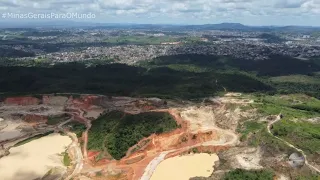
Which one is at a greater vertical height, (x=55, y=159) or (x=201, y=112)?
(x=201, y=112)

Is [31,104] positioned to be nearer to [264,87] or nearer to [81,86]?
[81,86]

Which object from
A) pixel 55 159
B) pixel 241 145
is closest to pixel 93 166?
pixel 55 159

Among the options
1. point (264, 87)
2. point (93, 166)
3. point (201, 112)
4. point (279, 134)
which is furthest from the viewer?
point (264, 87)

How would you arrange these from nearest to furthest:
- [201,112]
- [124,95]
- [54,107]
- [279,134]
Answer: [279,134]
[201,112]
[54,107]
[124,95]

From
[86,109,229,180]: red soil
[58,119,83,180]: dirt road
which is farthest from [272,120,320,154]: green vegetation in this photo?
[58,119,83,180]: dirt road

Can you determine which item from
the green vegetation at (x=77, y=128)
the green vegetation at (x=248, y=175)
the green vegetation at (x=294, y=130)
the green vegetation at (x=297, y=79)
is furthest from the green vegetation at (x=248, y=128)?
the green vegetation at (x=297, y=79)

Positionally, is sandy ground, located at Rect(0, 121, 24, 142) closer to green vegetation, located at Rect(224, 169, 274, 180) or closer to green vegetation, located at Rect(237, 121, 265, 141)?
green vegetation, located at Rect(237, 121, 265, 141)

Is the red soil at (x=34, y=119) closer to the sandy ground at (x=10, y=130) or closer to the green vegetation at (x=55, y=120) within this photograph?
the green vegetation at (x=55, y=120)

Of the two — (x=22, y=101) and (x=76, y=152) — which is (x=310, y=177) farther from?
(x=22, y=101)

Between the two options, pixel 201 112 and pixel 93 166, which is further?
pixel 201 112
